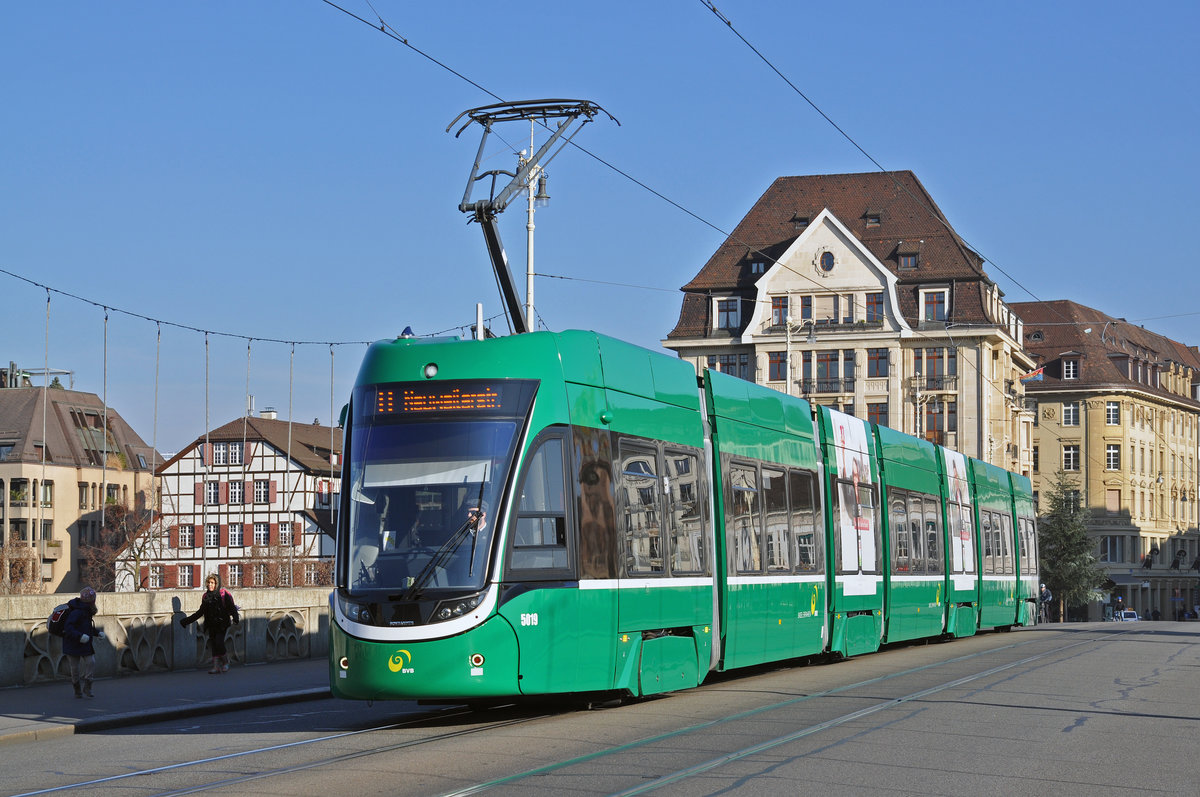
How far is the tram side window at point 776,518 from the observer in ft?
64.1

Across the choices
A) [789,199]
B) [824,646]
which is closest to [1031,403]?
[789,199]

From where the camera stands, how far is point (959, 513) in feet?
104

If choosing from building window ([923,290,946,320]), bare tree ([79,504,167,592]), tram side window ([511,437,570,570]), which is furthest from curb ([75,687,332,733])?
building window ([923,290,946,320])

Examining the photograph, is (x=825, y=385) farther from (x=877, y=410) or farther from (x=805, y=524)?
(x=805, y=524)

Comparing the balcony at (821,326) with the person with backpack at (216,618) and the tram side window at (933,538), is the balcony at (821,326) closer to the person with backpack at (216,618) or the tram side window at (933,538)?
the tram side window at (933,538)

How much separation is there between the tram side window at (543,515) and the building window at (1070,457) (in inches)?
3773

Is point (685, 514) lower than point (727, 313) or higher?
lower

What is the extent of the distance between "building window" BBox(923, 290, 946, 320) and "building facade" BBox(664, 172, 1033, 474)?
0.05 m

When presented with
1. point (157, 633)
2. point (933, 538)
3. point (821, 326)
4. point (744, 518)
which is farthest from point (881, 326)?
point (744, 518)

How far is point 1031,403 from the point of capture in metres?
106

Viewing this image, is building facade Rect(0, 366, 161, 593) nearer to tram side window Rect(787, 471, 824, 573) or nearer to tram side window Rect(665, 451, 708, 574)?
tram side window Rect(787, 471, 824, 573)

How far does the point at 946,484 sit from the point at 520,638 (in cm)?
1824

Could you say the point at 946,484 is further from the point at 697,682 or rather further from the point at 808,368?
the point at 808,368

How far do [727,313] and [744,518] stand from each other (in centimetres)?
6622
